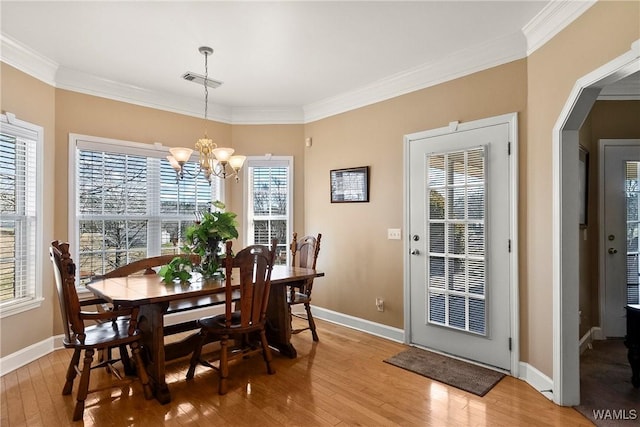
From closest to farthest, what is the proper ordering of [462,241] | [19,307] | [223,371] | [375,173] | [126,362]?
[223,371] < [126,362] < [19,307] < [462,241] < [375,173]

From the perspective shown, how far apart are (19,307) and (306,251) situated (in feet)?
8.66

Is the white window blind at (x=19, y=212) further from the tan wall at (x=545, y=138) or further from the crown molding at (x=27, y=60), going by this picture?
the tan wall at (x=545, y=138)

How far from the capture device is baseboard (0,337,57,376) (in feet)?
9.77

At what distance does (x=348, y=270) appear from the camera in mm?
4262

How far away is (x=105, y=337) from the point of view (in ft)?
8.05

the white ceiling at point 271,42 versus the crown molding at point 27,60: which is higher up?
the white ceiling at point 271,42

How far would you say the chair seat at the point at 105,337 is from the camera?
2.32 meters

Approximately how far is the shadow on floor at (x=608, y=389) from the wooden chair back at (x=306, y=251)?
96.8 inches

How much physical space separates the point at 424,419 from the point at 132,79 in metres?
4.07

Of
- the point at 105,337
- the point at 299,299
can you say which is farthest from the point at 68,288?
the point at 299,299

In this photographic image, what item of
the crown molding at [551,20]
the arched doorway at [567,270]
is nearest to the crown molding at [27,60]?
the crown molding at [551,20]

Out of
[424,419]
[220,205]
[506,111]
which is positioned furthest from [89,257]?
[506,111]

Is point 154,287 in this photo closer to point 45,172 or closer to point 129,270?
point 129,270

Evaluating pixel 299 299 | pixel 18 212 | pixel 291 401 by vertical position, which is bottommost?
pixel 291 401
